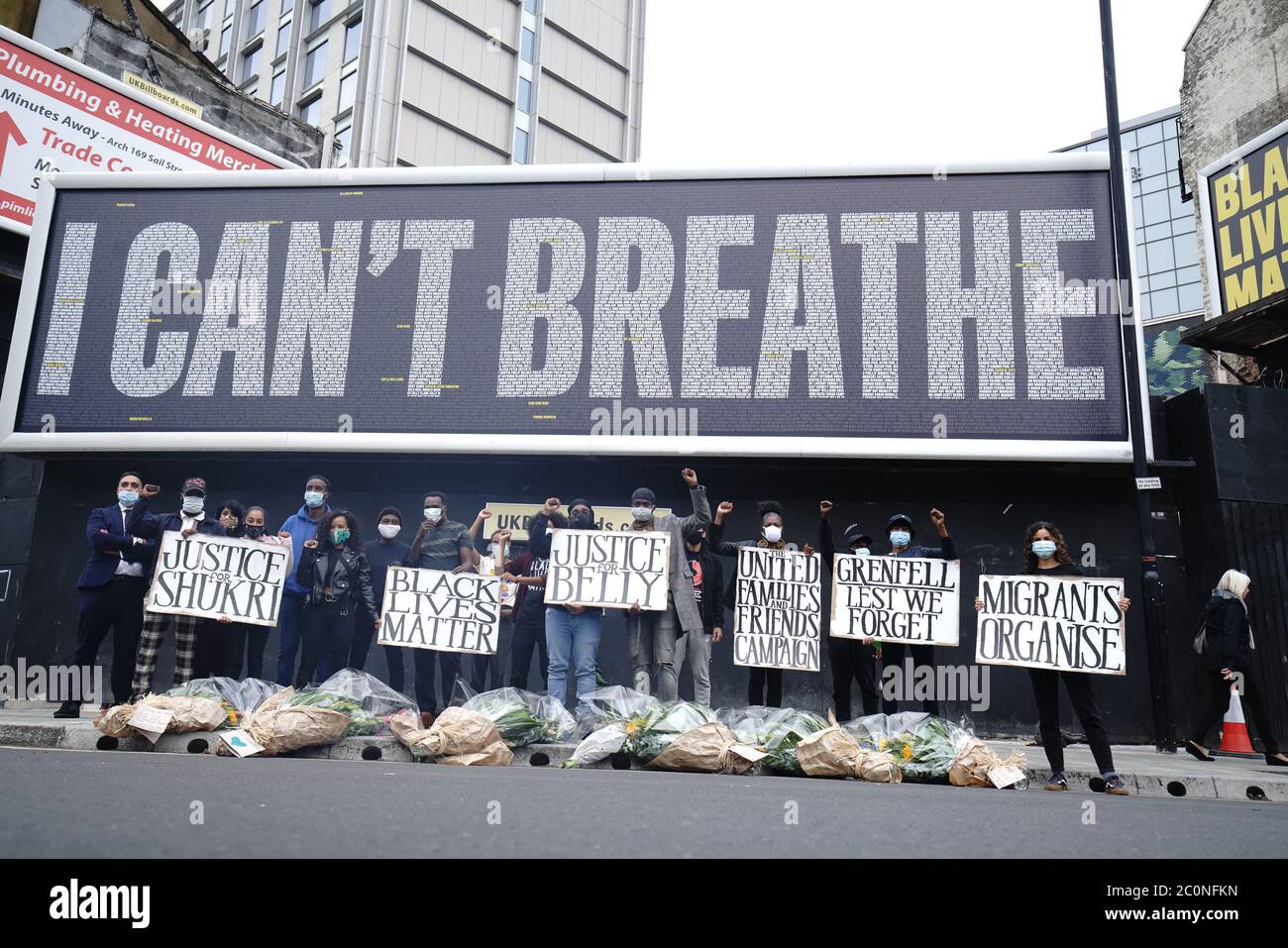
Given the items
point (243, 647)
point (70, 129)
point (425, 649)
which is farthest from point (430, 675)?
point (70, 129)

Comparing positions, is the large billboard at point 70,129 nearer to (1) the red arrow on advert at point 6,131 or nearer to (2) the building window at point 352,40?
(1) the red arrow on advert at point 6,131

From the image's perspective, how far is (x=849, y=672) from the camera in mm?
8758

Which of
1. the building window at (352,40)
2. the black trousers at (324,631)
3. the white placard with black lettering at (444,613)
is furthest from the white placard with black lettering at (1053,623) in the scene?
the building window at (352,40)

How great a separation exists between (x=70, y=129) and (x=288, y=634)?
31.9ft

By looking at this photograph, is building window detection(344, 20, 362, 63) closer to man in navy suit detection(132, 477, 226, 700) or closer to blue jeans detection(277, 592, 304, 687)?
man in navy suit detection(132, 477, 226, 700)

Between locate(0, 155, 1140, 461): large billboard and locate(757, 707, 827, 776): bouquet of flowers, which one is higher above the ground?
locate(0, 155, 1140, 461): large billboard

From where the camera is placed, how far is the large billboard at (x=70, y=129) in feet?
45.5

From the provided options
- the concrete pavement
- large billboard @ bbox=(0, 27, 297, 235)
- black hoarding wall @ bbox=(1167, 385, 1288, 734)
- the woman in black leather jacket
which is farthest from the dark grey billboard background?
large billboard @ bbox=(0, 27, 297, 235)

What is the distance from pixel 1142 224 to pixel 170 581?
67.4m

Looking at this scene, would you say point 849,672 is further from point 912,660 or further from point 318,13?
point 318,13

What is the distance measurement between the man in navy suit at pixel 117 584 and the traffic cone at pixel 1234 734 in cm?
968

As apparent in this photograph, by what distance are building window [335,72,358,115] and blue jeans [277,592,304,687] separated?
99.6 ft

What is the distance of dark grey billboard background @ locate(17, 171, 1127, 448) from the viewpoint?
9.63 m
